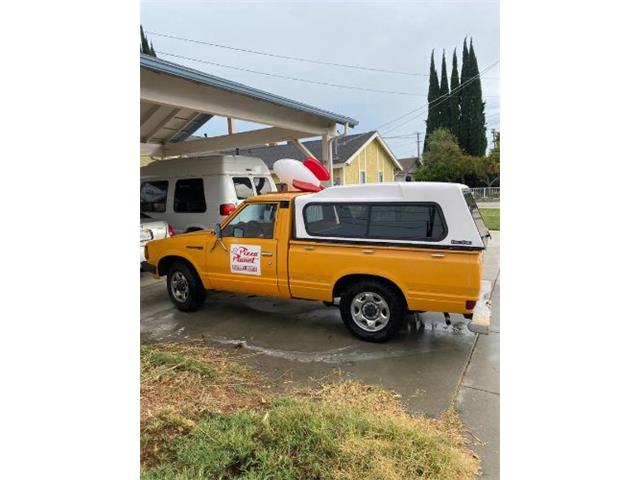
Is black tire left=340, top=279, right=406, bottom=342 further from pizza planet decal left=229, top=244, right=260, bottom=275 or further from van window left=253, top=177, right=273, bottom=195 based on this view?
van window left=253, top=177, right=273, bottom=195

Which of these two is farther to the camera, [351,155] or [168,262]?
[351,155]

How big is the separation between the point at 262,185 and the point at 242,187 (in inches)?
25.1

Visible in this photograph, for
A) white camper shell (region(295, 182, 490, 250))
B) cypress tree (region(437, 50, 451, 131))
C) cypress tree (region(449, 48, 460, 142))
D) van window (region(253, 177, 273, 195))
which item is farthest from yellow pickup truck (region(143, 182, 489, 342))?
cypress tree (region(437, 50, 451, 131))

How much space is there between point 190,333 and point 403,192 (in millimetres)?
3140

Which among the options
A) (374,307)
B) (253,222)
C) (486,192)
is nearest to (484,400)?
(374,307)

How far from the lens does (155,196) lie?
8859mm

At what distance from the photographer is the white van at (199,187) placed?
7.84 metres

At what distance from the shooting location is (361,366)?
4.02m

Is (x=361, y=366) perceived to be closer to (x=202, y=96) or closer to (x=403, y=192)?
(x=403, y=192)

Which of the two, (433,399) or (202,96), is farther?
(202,96)

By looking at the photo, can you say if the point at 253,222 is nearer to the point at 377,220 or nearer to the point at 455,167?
the point at 377,220

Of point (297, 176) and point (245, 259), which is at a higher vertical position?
point (297, 176)

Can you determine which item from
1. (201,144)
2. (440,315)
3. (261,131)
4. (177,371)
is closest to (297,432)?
(177,371)

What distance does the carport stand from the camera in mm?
6406
